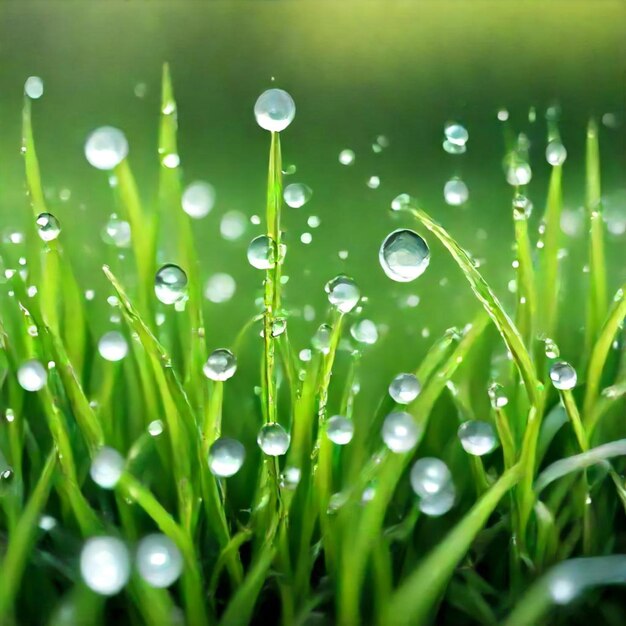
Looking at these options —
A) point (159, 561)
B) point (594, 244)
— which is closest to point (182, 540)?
point (159, 561)

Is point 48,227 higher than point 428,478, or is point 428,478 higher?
point 48,227

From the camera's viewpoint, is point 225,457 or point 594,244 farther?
point 594,244

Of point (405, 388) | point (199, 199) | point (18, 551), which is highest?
point (199, 199)

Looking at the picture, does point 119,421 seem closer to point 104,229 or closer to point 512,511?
point 104,229

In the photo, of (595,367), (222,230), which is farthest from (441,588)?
(222,230)

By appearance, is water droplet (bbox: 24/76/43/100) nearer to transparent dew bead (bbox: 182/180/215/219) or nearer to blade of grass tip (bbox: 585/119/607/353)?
transparent dew bead (bbox: 182/180/215/219)

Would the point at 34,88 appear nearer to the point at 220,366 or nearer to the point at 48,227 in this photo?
Result: the point at 48,227

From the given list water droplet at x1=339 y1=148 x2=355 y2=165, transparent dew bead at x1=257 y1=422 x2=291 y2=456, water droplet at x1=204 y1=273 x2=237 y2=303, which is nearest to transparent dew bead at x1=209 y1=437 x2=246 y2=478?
transparent dew bead at x1=257 y1=422 x2=291 y2=456
